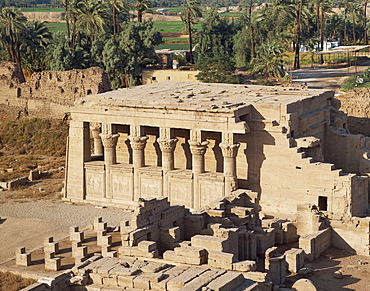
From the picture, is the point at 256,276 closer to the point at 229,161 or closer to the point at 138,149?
the point at 229,161

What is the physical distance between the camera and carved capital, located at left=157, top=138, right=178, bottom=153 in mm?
36781

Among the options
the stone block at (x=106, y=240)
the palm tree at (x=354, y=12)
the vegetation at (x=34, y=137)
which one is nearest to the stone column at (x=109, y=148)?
the stone block at (x=106, y=240)

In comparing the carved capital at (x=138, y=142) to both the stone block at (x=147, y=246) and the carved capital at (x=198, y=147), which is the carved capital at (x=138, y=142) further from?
the stone block at (x=147, y=246)

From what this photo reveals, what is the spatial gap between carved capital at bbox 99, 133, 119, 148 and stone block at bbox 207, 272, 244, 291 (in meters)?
15.2

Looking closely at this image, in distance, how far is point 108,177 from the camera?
126 feet

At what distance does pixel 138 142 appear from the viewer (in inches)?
1481

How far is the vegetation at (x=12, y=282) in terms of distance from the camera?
27.2 metres

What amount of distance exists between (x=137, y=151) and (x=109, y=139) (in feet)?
5.16

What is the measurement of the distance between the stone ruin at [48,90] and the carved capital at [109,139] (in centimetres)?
1440

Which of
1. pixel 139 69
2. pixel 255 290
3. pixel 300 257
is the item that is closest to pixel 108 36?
pixel 139 69

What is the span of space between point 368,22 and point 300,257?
76.6m

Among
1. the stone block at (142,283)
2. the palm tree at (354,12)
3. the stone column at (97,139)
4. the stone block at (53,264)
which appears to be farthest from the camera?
the palm tree at (354,12)

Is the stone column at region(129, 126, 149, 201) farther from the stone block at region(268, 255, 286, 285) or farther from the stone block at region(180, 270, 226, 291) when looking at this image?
the stone block at region(180, 270, 226, 291)

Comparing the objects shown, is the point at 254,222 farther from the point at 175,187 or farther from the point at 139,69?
the point at 139,69
